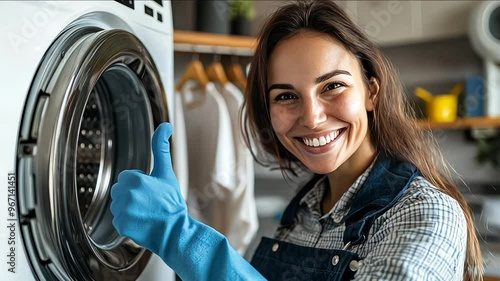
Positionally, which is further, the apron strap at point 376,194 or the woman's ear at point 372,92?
the woman's ear at point 372,92

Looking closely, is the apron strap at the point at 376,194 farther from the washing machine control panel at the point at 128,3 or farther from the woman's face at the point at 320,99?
the washing machine control panel at the point at 128,3

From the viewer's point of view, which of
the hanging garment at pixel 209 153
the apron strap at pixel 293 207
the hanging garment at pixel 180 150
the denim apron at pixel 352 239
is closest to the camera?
the denim apron at pixel 352 239

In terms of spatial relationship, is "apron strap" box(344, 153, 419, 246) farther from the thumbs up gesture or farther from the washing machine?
the washing machine

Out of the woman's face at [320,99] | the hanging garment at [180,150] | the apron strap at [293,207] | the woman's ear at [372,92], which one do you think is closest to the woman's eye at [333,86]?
the woman's face at [320,99]

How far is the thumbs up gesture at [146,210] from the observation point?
825 millimetres

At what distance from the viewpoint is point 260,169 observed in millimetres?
2740

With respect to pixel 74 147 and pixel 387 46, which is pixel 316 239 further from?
pixel 387 46

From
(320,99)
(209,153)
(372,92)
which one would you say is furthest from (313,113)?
(209,153)

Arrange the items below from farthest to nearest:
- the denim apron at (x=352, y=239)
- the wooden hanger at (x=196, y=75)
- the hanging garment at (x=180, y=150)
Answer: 1. the wooden hanger at (x=196, y=75)
2. the hanging garment at (x=180, y=150)
3. the denim apron at (x=352, y=239)

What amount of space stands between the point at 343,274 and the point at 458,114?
5.33 feet

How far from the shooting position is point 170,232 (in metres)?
0.84

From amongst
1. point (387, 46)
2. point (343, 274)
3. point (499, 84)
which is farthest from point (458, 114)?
point (343, 274)

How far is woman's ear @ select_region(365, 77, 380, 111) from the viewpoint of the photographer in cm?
109

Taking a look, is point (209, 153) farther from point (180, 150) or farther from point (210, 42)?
point (210, 42)
